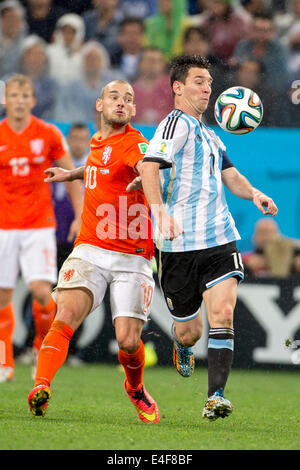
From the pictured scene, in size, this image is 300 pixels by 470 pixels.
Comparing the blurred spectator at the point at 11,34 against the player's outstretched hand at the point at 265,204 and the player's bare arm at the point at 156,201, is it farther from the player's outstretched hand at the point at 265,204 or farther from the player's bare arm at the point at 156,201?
the player's outstretched hand at the point at 265,204

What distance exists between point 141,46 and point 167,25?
0.53m

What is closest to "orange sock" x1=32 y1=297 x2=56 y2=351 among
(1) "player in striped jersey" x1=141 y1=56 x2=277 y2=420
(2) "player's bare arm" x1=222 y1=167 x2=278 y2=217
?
(1) "player in striped jersey" x1=141 y1=56 x2=277 y2=420

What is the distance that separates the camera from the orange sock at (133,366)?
5.50 metres

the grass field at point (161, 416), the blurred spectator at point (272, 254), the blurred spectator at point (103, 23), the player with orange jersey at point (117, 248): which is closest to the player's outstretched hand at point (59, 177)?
the player with orange jersey at point (117, 248)

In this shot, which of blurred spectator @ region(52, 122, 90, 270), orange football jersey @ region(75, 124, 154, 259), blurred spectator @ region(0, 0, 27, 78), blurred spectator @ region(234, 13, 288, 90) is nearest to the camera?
orange football jersey @ region(75, 124, 154, 259)

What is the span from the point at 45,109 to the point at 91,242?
4882 millimetres

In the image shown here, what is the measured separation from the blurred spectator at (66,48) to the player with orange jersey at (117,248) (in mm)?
4793

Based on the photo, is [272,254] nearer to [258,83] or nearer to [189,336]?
[258,83]

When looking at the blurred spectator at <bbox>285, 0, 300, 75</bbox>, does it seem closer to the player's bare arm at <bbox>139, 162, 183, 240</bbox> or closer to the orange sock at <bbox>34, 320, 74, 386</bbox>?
the player's bare arm at <bbox>139, 162, 183, 240</bbox>

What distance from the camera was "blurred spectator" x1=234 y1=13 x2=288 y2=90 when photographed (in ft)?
32.0

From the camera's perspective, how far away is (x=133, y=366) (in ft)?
18.2

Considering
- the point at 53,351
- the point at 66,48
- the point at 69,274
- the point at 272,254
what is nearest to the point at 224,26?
the point at 66,48

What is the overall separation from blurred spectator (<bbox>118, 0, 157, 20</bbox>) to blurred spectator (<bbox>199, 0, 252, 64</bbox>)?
30.9 inches
